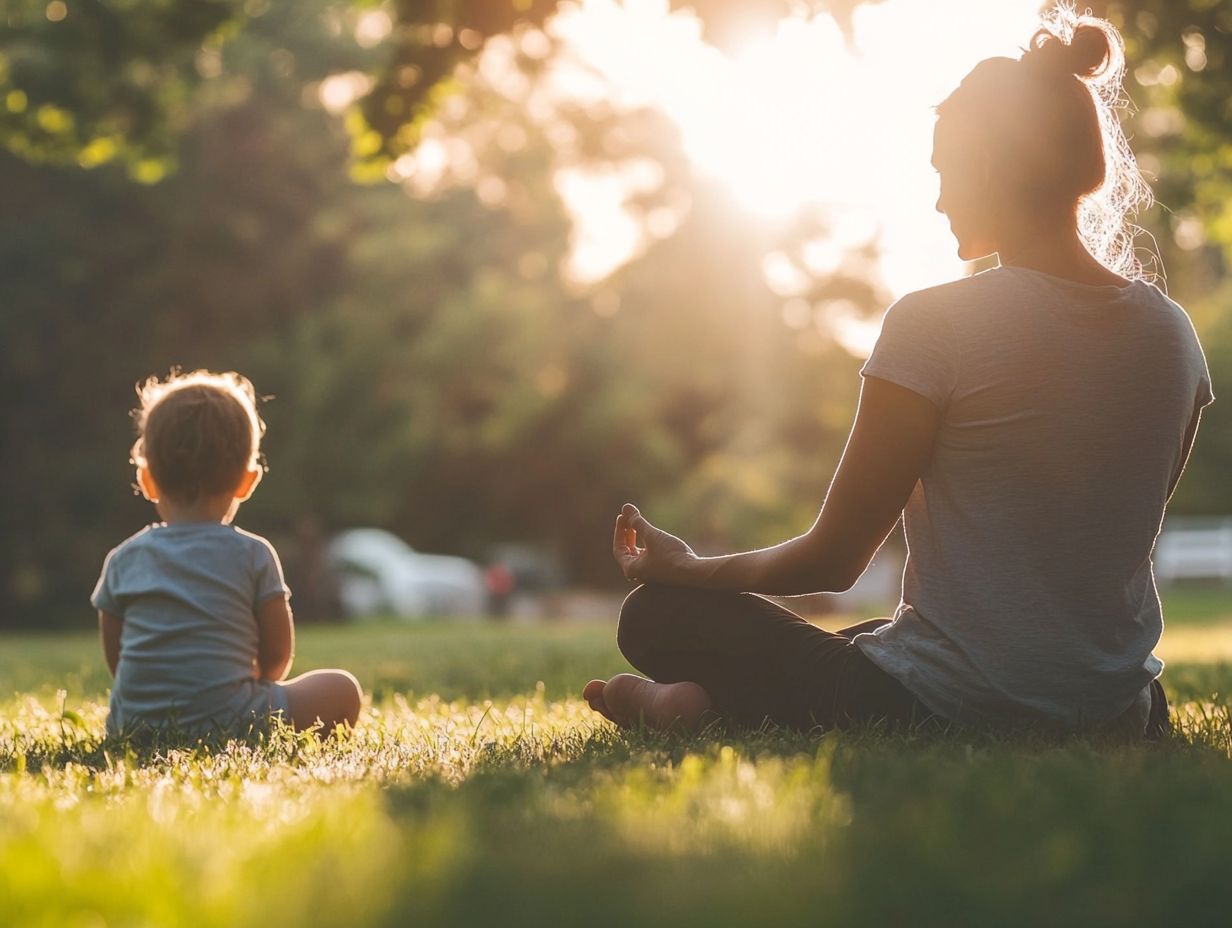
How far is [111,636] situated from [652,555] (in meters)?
1.87

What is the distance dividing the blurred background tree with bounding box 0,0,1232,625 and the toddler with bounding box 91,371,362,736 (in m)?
3.93

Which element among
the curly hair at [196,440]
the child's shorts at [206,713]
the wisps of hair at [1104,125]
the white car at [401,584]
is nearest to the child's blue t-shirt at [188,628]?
the child's shorts at [206,713]

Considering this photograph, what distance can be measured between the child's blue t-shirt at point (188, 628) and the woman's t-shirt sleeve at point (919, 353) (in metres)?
2.02

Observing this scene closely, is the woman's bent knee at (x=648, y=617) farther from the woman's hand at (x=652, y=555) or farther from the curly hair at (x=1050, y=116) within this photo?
the curly hair at (x=1050, y=116)

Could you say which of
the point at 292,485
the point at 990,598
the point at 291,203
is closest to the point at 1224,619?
the point at 292,485

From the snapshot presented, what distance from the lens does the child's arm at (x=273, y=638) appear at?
436 centimetres

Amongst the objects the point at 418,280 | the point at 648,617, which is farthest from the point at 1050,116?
the point at 418,280

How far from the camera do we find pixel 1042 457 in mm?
3391

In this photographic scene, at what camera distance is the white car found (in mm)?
26438

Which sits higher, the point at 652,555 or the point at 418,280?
the point at 418,280

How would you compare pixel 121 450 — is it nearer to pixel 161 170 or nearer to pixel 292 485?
pixel 292 485

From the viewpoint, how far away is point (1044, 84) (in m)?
3.42

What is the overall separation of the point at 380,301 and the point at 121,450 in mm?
5865

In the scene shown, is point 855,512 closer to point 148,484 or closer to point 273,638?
point 273,638
